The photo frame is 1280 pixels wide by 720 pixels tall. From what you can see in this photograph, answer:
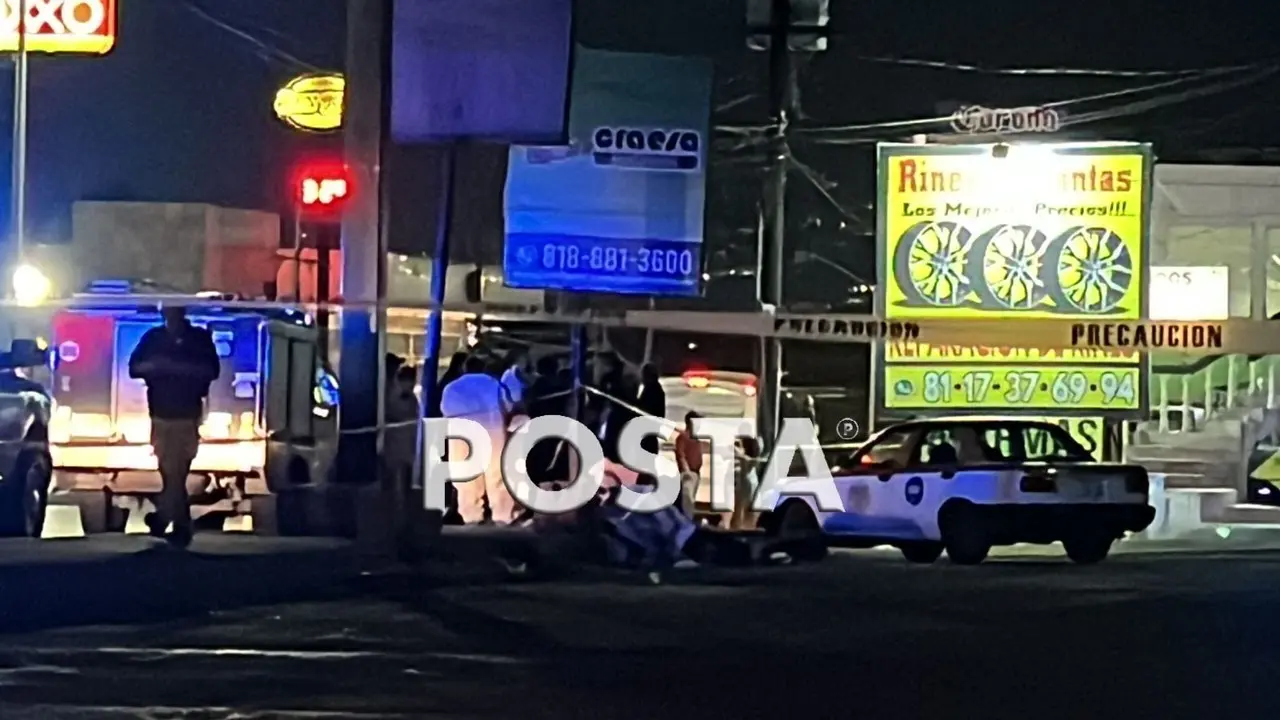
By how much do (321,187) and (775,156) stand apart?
397cm

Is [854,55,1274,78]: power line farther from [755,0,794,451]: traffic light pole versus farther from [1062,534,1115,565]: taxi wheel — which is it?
[1062,534,1115,565]: taxi wheel

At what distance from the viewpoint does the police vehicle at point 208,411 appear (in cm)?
1407

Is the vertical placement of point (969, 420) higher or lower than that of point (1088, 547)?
higher

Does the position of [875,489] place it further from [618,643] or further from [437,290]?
[618,643]

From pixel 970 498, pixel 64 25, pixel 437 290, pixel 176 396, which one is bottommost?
pixel 970 498

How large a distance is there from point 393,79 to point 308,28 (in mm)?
4024

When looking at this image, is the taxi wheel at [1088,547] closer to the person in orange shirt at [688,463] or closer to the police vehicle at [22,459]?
the person in orange shirt at [688,463]

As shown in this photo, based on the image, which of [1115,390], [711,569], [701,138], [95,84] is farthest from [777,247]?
[95,84]

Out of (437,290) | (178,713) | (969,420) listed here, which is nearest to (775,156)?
(969,420)

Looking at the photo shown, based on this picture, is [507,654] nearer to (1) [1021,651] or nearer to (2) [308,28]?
(1) [1021,651]

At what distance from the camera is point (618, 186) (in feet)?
47.0

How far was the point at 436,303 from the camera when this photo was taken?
40.3 ft

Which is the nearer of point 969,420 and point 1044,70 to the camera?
point 969,420

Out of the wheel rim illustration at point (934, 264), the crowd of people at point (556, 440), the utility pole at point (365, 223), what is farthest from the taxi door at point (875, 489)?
the utility pole at point (365, 223)
